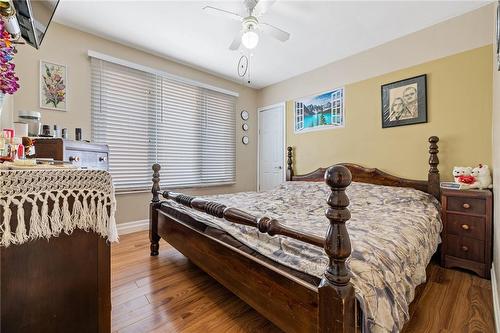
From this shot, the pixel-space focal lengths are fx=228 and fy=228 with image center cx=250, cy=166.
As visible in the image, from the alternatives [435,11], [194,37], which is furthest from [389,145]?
[194,37]

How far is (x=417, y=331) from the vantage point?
1.36 meters

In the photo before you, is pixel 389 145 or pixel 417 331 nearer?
pixel 417 331

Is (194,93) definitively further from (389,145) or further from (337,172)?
(337,172)

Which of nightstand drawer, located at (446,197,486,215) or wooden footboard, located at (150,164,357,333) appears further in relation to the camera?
nightstand drawer, located at (446,197,486,215)

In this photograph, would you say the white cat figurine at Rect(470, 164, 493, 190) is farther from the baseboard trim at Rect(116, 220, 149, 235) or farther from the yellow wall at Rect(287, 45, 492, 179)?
the baseboard trim at Rect(116, 220, 149, 235)

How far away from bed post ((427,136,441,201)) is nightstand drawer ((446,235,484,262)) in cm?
46

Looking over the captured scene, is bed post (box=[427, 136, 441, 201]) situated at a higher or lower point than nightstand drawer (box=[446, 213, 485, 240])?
higher

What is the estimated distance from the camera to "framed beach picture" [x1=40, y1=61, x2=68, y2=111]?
102 inches

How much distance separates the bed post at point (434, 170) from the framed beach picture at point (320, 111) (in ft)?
3.89

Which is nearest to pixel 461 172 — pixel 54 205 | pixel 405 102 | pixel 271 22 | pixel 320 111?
pixel 405 102

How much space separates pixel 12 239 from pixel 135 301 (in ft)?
3.83

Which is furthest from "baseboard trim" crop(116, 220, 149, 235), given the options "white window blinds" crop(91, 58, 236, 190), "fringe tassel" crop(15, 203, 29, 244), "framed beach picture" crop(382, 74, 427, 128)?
"framed beach picture" crop(382, 74, 427, 128)

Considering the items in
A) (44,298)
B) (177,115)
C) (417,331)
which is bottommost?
(417,331)

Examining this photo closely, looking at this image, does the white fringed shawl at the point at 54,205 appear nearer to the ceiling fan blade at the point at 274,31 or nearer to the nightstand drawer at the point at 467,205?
the ceiling fan blade at the point at 274,31
